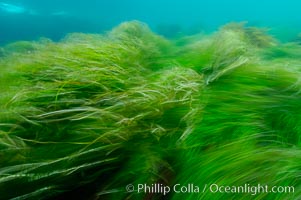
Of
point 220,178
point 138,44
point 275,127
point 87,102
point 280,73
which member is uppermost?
point 138,44

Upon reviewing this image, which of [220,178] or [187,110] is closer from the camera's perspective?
[220,178]

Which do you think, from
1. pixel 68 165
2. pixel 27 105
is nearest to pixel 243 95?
pixel 68 165

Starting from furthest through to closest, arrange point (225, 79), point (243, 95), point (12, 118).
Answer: point (225, 79), point (243, 95), point (12, 118)

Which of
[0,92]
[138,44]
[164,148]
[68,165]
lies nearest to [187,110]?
[164,148]

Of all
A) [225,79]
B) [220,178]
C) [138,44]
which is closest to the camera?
[220,178]

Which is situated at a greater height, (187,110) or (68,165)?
(187,110)

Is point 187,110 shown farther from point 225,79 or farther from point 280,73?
point 280,73
